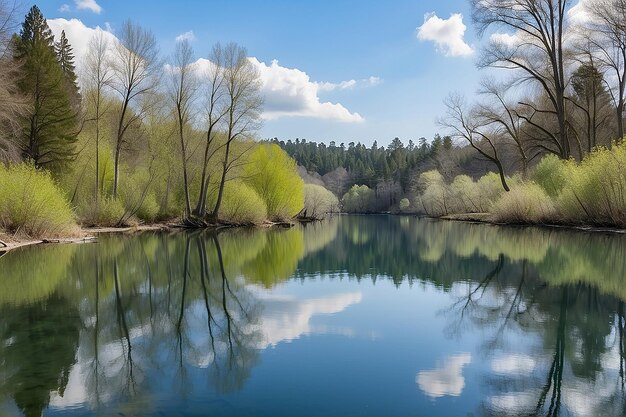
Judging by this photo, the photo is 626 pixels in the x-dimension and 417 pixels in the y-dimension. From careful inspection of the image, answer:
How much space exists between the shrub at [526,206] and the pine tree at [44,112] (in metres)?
27.0

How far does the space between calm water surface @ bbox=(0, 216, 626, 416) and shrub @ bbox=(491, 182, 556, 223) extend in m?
16.1

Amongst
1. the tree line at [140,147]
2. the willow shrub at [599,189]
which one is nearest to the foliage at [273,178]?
the tree line at [140,147]

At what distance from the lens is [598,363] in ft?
18.2

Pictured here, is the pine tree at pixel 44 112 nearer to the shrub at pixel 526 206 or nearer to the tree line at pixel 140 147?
the tree line at pixel 140 147

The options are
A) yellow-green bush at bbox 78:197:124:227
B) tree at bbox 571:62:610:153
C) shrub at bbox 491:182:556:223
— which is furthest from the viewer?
tree at bbox 571:62:610:153

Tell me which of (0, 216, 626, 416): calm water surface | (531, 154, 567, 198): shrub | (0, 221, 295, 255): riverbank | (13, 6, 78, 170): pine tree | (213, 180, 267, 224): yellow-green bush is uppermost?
(13, 6, 78, 170): pine tree

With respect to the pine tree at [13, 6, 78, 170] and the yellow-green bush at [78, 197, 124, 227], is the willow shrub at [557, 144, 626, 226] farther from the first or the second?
the pine tree at [13, 6, 78, 170]

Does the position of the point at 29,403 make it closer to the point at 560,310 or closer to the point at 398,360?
the point at 398,360

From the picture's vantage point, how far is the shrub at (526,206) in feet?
93.8

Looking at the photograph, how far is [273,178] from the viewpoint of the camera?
38406 millimetres

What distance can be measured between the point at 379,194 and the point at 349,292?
10743cm

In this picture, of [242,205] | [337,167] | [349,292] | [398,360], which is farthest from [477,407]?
[337,167]

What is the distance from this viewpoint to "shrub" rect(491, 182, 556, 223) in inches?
1126

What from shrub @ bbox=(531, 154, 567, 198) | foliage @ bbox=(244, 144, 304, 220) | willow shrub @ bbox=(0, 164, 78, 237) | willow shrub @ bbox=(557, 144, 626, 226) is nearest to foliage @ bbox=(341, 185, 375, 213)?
foliage @ bbox=(244, 144, 304, 220)
